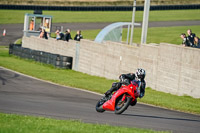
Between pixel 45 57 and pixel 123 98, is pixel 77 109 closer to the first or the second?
pixel 123 98

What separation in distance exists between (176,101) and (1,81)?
754 cm

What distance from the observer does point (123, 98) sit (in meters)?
12.3

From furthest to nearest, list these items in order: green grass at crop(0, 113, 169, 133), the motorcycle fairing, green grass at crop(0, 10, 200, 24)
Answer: green grass at crop(0, 10, 200, 24), the motorcycle fairing, green grass at crop(0, 113, 169, 133)

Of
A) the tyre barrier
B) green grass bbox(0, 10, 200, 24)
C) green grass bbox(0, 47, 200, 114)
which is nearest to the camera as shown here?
green grass bbox(0, 47, 200, 114)

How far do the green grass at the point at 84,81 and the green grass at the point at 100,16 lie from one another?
20.9 m

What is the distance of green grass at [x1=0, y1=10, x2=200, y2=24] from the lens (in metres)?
50.8

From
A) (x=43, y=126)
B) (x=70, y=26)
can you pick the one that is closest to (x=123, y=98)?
(x=43, y=126)

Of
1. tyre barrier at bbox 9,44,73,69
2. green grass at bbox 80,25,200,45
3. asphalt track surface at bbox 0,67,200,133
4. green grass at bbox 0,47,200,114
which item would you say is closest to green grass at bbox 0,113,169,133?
asphalt track surface at bbox 0,67,200,133

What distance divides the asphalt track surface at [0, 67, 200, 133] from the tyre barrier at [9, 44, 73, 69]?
7.97 m

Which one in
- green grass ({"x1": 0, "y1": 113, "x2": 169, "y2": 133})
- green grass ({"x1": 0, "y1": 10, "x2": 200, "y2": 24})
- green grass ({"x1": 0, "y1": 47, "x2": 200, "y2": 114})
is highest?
green grass ({"x1": 0, "y1": 10, "x2": 200, "y2": 24})

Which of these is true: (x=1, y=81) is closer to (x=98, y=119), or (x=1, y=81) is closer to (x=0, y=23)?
(x=98, y=119)

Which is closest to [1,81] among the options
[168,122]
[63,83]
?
[63,83]

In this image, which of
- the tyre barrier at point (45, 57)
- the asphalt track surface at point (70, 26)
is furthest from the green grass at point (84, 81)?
the asphalt track surface at point (70, 26)

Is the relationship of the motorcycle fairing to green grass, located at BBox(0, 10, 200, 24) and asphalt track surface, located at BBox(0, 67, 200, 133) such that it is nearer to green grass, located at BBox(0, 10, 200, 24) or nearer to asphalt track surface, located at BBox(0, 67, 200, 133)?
asphalt track surface, located at BBox(0, 67, 200, 133)
